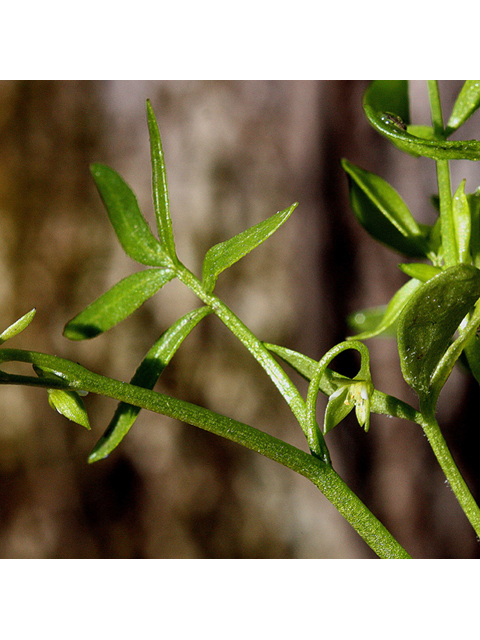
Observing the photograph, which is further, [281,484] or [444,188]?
[281,484]

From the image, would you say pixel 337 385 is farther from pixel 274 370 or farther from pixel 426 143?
pixel 426 143

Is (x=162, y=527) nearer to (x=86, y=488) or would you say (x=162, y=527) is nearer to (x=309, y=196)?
(x=86, y=488)

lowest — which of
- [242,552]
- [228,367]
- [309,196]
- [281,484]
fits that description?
[242,552]

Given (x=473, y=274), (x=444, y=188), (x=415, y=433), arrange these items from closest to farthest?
(x=473, y=274), (x=444, y=188), (x=415, y=433)

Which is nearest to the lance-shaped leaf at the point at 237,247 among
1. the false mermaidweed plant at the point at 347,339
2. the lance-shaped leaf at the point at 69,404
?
the false mermaidweed plant at the point at 347,339

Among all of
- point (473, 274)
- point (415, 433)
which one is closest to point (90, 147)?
point (415, 433)

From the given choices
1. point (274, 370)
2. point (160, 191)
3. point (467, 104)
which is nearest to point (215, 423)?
point (274, 370)
